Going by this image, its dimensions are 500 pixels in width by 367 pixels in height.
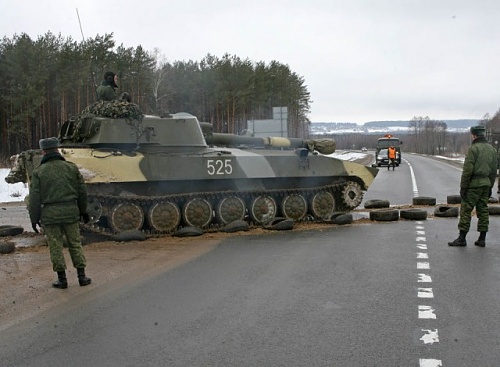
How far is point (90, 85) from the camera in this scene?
3669cm

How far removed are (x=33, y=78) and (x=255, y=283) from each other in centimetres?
3140

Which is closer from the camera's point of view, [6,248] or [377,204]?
[6,248]

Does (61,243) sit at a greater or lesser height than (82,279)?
greater

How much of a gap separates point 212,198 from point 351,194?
3.52 m

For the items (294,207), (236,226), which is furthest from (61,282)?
(294,207)

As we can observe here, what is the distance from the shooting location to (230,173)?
483 inches

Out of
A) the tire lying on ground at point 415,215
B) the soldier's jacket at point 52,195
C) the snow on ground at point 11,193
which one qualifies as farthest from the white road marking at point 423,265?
the snow on ground at point 11,193

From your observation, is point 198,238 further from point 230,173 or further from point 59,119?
point 59,119

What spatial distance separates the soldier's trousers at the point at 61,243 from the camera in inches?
281

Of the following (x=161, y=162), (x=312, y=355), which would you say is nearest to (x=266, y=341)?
(x=312, y=355)

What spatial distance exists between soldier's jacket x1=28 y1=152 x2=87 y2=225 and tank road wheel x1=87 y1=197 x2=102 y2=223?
3521mm

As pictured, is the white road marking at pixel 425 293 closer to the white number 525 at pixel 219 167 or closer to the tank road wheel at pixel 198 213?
the tank road wheel at pixel 198 213

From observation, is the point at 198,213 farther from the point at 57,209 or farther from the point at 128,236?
the point at 57,209

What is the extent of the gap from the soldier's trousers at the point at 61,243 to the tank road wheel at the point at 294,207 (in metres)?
6.41
